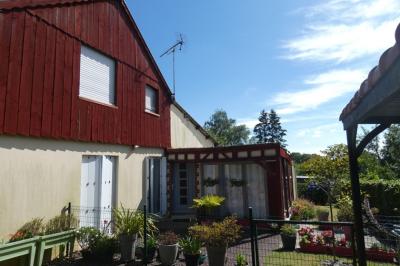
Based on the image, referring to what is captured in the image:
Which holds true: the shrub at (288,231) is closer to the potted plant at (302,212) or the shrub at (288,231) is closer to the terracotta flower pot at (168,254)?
the potted plant at (302,212)

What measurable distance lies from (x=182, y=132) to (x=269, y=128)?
2263 inches

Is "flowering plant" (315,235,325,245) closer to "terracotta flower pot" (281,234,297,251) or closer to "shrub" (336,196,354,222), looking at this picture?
"terracotta flower pot" (281,234,297,251)

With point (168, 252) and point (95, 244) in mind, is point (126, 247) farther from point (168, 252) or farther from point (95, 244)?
point (168, 252)

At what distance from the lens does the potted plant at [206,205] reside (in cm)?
1135

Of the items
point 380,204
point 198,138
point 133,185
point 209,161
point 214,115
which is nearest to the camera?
point 133,185

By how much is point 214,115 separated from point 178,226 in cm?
5269

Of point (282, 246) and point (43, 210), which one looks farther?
point (282, 246)

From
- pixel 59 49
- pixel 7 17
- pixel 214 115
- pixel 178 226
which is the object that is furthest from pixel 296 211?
pixel 214 115

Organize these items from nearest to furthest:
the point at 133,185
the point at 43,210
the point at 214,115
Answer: the point at 43,210 → the point at 133,185 → the point at 214,115

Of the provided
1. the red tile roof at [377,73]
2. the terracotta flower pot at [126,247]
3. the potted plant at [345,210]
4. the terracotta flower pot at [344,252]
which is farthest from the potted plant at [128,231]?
the potted plant at [345,210]

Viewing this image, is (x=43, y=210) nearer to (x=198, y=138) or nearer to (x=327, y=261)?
(x=327, y=261)

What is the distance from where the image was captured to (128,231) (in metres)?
7.84

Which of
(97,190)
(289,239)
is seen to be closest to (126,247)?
(97,190)

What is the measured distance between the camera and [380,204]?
1565 cm
